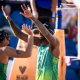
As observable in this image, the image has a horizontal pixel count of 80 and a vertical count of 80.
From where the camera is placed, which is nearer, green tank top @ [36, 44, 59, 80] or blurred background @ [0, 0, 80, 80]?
green tank top @ [36, 44, 59, 80]

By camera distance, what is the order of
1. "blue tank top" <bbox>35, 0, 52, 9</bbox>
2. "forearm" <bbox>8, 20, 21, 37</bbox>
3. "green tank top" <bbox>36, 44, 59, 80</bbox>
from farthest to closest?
"blue tank top" <bbox>35, 0, 52, 9</bbox> < "forearm" <bbox>8, 20, 21, 37</bbox> < "green tank top" <bbox>36, 44, 59, 80</bbox>

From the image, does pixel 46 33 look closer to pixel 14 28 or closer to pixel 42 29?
pixel 42 29

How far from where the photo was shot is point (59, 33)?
4062 millimetres

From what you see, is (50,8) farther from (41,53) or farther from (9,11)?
(9,11)

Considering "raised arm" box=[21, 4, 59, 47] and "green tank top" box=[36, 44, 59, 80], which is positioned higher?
"raised arm" box=[21, 4, 59, 47]

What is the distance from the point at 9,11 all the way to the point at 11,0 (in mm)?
413

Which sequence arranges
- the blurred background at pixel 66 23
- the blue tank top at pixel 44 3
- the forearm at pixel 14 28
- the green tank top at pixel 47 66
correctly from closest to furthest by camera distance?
the green tank top at pixel 47 66
the forearm at pixel 14 28
the blue tank top at pixel 44 3
the blurred background at pixel 66 23

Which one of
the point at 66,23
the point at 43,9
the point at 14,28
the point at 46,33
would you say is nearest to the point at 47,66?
the point at 46,33

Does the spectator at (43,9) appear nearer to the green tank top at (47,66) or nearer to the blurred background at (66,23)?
the green tank top at (47,66)

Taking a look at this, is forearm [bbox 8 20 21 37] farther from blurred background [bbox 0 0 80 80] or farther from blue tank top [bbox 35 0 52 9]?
blurred background [bbox 0 0 80 80]

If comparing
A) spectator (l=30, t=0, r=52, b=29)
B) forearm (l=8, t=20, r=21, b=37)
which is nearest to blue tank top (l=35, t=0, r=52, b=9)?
spectator (l=30, t=0, r=52, b=29)

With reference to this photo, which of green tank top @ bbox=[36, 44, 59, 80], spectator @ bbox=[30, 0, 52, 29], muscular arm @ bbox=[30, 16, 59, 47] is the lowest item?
green tank top @ bbox=[36, 44, 59, 80]

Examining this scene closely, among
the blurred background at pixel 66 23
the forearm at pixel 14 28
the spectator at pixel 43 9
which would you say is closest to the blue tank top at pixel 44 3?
the spectator at pixel 43 9

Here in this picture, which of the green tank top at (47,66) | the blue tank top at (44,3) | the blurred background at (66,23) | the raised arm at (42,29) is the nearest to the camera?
the raised arm at (42,29)
